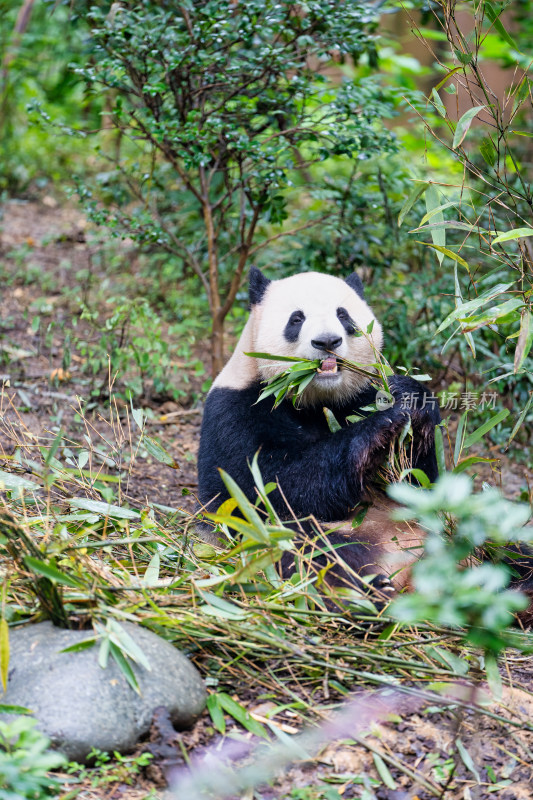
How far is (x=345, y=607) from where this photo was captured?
9.62 ft

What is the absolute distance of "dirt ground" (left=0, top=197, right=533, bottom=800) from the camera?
2.32 metres

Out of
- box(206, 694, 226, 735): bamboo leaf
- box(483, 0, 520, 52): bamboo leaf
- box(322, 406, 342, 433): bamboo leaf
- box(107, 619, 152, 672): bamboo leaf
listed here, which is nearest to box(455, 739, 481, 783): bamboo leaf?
box(206, 694, 226, 735): bamboo leaf

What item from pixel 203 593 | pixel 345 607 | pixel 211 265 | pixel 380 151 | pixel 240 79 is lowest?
pixel 345 607

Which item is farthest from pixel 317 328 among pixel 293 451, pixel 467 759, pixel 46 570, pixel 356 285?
pixel 467 759

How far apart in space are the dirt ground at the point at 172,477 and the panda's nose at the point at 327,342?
3.15 feet

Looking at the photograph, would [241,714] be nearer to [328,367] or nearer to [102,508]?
[102,508]

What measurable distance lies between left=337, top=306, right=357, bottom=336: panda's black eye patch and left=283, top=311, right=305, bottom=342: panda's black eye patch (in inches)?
7.2

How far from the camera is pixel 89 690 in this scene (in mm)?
2285

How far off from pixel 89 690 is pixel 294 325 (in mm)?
1990

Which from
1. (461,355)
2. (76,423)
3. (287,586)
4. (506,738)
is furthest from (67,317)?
(506,738)

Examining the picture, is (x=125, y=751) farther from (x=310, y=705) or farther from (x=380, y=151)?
(x=380, y=151)

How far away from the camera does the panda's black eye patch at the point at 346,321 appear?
3744 mm

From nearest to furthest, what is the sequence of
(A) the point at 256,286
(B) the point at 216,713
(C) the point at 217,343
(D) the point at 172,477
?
(B) the point at 216,713
(A) the point at 256,286
(D) the point at 172,477
(C) the point at 217,343

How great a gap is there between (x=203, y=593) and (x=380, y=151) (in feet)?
10.8
